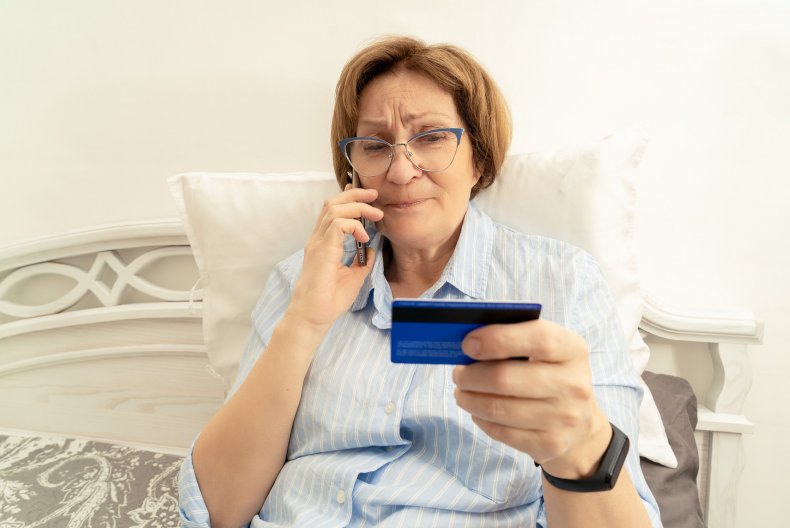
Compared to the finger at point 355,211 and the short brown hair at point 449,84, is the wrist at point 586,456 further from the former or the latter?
the short brown hair at point 449,84

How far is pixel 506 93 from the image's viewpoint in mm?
1213

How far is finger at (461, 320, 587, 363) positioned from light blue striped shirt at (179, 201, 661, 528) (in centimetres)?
31

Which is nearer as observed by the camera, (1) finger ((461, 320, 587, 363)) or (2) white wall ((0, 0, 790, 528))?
(1) finger ((461, 320, 587, 363))

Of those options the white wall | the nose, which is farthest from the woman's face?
the white wall

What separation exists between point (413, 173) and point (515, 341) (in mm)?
459

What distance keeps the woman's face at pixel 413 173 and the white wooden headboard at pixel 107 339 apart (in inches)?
28.0

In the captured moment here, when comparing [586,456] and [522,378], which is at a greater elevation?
[522,378]

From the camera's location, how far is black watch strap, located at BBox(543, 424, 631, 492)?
1.80 feet

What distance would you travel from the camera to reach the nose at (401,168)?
33.7 inches

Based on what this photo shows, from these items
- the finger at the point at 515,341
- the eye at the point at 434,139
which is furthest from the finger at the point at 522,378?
the eye at the point at 434,139

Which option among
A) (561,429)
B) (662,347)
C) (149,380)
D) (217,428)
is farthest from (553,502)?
(149,380)

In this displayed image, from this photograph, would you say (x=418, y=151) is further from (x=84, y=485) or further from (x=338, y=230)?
(x=84, y=485)

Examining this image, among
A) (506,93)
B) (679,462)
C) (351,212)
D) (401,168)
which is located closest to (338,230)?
(351,212)

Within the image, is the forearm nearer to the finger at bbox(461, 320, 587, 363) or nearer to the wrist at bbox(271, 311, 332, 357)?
the wrist at bbox(271, 311, 332, 357)
